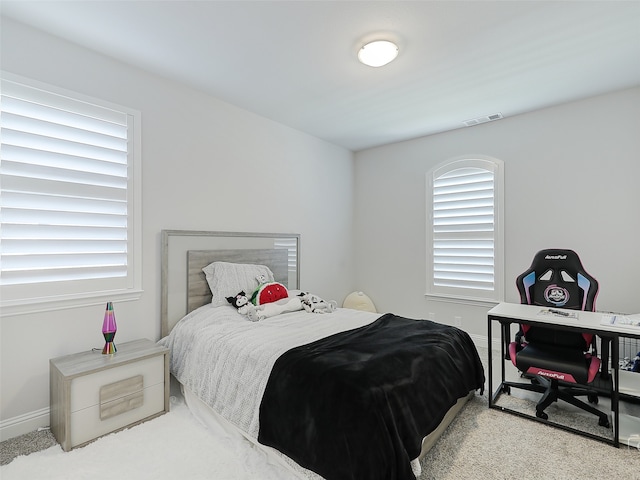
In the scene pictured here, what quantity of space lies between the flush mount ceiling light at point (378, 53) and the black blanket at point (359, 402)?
6.54ft

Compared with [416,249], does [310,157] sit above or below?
above

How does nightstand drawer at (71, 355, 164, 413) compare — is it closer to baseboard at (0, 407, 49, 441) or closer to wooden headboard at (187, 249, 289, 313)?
baseboard at (0, 407, 49, 441)

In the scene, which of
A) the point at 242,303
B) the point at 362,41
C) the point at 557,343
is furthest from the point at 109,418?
the point at 557,343

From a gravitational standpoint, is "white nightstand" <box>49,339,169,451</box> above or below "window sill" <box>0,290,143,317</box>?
below

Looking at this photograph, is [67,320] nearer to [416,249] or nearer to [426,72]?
[426,72]

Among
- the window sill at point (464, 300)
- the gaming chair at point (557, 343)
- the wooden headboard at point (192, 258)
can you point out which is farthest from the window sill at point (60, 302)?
the window sill at point (464, 300)

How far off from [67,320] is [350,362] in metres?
2.02

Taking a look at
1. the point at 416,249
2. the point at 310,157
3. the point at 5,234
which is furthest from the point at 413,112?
the point at 5,234

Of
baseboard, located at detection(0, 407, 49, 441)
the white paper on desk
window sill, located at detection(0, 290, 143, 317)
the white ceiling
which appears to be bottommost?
baseboard, located at detection(0, 407, 49, 441)

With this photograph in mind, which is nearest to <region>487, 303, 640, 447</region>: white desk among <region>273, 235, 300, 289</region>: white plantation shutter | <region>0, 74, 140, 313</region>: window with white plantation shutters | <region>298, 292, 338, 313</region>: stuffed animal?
<region>298, 292, 338, 313</region>: stuffed animal

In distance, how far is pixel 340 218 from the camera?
483cm

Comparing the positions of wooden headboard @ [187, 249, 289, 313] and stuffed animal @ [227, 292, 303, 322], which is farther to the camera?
wooden headboard @ [187, 249, 289, 313]

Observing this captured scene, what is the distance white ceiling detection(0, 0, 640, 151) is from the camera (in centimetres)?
200

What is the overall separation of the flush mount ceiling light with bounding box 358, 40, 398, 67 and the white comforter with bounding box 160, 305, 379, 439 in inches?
78.8
